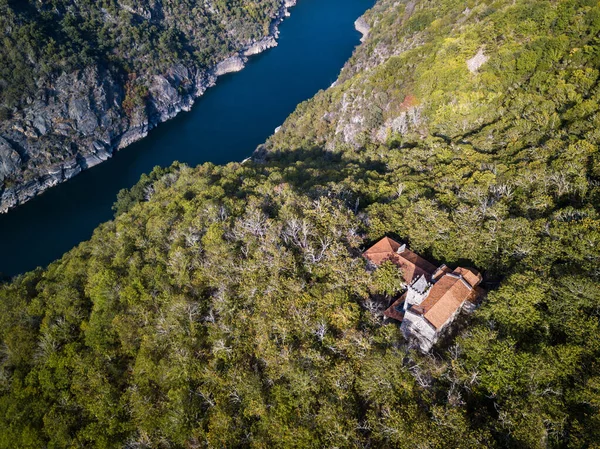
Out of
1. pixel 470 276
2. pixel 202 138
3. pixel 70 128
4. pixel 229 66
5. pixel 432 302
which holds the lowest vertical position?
pixel 470 276

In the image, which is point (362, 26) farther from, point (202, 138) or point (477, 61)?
point (477, 61)

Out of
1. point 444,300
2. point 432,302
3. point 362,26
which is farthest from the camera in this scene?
point 362,26

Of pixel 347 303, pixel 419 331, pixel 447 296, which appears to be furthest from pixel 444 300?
pixel 347 303

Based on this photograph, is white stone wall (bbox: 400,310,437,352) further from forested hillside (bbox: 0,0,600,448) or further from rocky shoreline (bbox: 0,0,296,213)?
rocky shoreline (bbox: 0,0,296,213)

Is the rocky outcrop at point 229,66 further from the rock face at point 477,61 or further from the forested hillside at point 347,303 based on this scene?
the rock face at point 477,61

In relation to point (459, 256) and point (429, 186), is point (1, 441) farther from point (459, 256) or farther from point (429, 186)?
point (429, 186)

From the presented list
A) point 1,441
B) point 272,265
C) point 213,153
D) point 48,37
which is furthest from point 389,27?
point 1,441

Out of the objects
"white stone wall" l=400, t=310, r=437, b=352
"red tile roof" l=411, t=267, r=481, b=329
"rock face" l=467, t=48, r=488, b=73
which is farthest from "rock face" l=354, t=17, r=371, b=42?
"white stone wall" l=400, t=310, r=437, b=352
